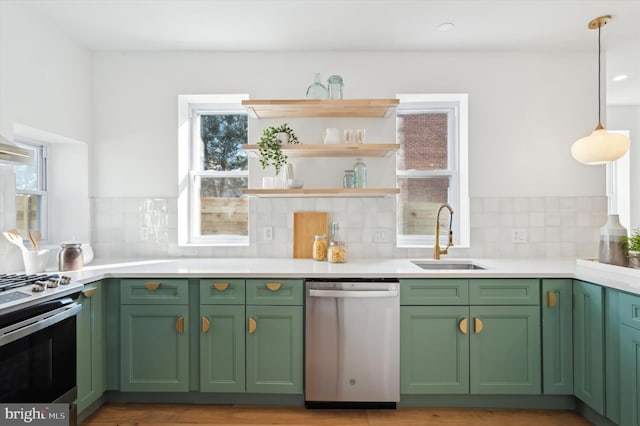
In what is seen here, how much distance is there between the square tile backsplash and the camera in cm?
293

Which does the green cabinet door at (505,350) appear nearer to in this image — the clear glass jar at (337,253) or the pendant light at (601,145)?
the clear glass jar at (337,253)

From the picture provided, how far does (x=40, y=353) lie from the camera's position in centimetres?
166

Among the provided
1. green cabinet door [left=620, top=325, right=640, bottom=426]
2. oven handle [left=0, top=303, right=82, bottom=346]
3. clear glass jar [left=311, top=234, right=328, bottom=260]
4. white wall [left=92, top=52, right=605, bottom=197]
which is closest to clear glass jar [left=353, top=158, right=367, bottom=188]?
clear glass jar [left=311, top=234, right=328, bottom=260]

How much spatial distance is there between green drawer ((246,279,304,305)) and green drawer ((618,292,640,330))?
1.70 m

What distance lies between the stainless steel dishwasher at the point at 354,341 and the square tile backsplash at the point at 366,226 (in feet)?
2.46

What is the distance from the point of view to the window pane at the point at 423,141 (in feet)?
10.3

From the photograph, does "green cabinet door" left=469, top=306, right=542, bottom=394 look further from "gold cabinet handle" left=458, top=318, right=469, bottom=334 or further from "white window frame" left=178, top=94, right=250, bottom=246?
"white window frame" left=178, top=94, right=250, bottom=246

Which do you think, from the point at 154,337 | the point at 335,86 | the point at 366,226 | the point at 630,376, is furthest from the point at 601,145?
the point at 154,337

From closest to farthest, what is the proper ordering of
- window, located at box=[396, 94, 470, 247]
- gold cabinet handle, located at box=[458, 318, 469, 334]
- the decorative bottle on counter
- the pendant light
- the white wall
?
the decorative bottle on counter < gold cabinet handle, located at box=[458, 318, 469, 334] < the pendant light < the white wall < window, located at box=[396, 94, 470, 247]

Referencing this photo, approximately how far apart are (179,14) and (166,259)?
1.77 meters

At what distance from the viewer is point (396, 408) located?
2.31 metres

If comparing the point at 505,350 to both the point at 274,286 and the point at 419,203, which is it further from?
the point at 274,286

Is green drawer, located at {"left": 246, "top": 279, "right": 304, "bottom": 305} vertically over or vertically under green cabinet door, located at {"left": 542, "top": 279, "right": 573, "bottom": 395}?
over

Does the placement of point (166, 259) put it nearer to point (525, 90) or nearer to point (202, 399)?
point (202, 399)
